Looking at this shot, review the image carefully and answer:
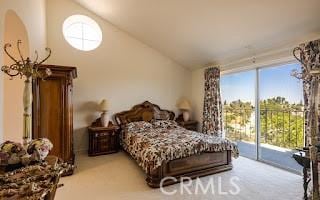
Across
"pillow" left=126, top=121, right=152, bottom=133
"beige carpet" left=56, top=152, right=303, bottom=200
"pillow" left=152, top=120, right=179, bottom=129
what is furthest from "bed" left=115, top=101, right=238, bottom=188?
"pillow" left=152, top=120, right=179, bottom=129

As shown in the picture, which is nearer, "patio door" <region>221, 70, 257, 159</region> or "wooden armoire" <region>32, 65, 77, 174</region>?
"wooden armoire" <region>32, 65, 77, 174</region>

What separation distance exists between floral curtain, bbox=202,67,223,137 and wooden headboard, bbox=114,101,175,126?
1.13 meters

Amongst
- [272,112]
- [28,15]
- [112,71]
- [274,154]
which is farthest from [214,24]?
[274,154]

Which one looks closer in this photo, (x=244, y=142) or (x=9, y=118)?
(x=9, y=118)

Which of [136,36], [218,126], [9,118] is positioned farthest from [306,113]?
[9,118]

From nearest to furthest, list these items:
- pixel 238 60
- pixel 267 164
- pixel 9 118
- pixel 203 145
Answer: pixel 9 118 < pixel 203 145 < pixel 267 164 < pixel 238 60

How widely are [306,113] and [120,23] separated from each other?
14.1 ft

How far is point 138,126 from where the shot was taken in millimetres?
4836

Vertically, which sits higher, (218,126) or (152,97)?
(152,97)

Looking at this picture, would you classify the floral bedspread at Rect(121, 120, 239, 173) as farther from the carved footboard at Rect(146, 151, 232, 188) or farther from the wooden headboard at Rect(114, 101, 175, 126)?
the wooden headboard at Rect(114, 101, 175, 126)

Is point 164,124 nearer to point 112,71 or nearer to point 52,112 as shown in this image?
point 112,71

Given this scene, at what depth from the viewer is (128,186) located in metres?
2.97

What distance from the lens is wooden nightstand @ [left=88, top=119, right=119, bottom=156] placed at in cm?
459

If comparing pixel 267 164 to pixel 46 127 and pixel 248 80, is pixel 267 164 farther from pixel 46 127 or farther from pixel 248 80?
pixel 46 127
